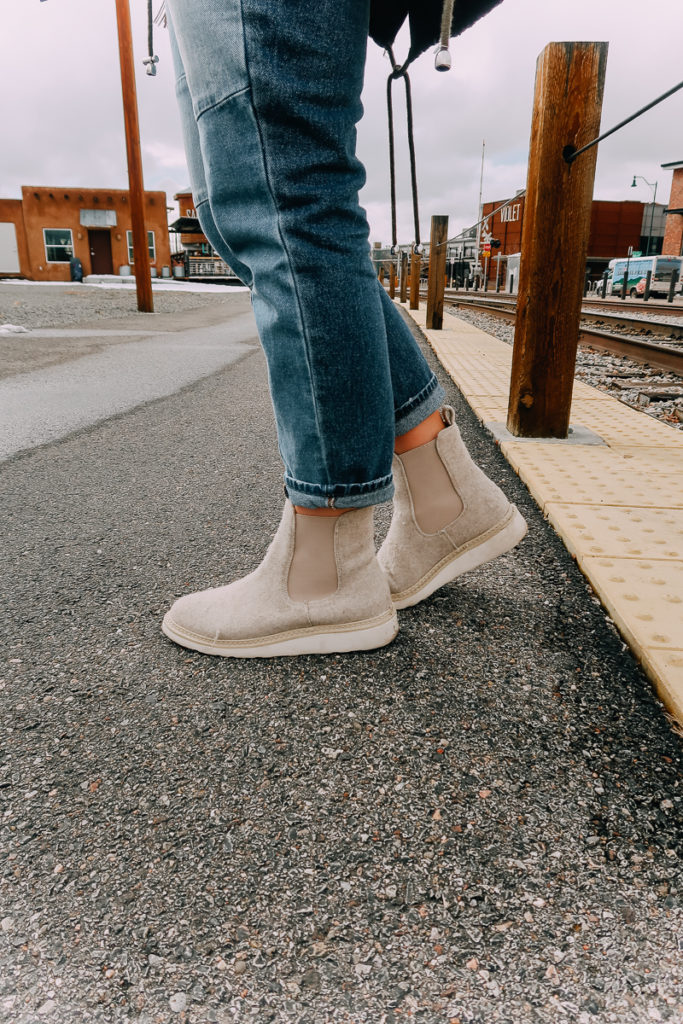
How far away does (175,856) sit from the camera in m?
0.75

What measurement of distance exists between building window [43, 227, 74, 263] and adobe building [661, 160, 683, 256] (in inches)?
1335

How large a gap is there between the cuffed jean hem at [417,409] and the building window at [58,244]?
40.1 m

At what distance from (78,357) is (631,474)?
4.70m

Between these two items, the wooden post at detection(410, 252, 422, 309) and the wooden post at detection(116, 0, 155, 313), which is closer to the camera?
the wooden post at detection(116, 0, 155, 313)

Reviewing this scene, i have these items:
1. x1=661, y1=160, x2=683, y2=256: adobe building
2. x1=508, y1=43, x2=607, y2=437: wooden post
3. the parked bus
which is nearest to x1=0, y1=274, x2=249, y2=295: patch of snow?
the parked bus

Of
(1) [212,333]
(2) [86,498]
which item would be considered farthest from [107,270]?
(2) [86,498]

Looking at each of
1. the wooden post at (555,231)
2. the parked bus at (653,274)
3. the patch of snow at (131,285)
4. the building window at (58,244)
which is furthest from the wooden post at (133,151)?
the building window at (58,244)

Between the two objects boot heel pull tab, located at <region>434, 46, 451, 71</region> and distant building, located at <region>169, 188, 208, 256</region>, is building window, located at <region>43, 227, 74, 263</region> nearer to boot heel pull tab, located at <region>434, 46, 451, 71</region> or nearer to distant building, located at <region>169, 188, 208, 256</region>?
distant building, located at <region>169, 188, 208, 256</region>

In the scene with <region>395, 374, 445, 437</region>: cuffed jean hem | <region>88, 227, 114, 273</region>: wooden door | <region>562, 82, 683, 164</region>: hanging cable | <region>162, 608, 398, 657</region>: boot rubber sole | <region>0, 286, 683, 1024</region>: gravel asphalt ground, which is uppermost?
<region>88, 227, 114, 273</region>: wooden door

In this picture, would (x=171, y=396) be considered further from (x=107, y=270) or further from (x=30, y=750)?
(x=107, y=270)

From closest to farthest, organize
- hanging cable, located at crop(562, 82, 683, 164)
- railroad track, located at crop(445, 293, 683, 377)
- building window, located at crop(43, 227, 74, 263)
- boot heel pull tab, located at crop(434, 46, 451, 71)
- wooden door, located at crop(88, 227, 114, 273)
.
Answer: boot heel pull tab, located at crop(434, 46, 451, 71) < hanging cable, located at crop(562, 82, 683, 164) < railroad track, located at crop(445, 293, 683, 377) < building window, located at crop(43, 227, 74, 263) < wooden door, located at crop(88, 227, 114, 273)

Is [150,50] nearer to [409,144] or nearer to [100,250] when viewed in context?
[409,144]

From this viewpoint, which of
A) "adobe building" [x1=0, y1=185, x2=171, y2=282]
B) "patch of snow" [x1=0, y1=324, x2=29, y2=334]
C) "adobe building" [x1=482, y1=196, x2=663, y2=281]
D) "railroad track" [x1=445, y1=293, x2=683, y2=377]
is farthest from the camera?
"adobe building" [x1=482, y1=196, x2=663, y2=281]

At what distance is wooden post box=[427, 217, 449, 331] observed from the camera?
9195mm
